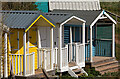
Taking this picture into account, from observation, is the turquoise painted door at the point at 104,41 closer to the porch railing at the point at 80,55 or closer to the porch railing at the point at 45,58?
the porch railing at the point at 80,55

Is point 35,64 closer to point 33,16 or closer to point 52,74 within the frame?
point 52,74

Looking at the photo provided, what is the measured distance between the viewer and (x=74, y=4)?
720 inches

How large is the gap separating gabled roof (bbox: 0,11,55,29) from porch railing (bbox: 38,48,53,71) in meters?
1.09

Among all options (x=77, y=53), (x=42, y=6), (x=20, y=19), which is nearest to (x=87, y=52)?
(x=77, y=53)

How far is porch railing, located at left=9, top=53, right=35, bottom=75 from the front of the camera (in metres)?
11.5

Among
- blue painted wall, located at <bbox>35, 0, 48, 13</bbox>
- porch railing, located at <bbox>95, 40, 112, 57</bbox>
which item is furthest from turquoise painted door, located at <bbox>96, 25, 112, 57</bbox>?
blue painted wall, located at <bbox>35, 0, 48, 13</bbox>

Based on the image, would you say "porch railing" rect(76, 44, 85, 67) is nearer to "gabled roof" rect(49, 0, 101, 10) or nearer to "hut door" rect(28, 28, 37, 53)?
"hut door" rect(28, 28, 37, 53)

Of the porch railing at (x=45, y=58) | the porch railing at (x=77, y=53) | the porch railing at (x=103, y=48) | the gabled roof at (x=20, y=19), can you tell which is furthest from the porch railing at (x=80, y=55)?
Result: the porch railing at (x=103, y=48)

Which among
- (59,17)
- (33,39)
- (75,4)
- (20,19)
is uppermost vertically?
(75,4)

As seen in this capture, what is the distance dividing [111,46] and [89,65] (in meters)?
2.38

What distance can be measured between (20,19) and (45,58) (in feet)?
5.82

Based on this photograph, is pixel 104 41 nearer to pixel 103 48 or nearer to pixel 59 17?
pixel 103 48

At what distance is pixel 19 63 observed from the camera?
1161cm

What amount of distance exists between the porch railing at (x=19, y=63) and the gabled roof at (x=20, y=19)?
1065 millimetres
